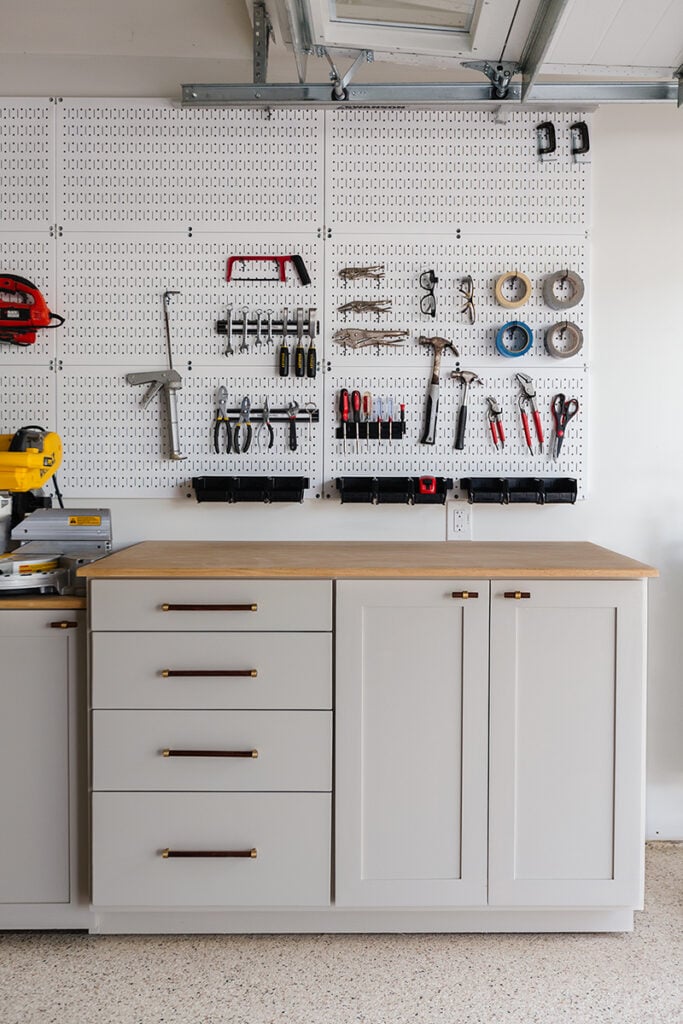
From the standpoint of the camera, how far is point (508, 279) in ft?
8.76

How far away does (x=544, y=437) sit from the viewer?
2.70m

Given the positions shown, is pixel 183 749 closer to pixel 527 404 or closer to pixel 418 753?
pixel 418 753

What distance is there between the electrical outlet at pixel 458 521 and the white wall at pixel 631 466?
3 cm

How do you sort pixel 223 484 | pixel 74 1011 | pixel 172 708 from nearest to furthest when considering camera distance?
pixel 74 1011 < pixel 172 708 < pixel 223 484

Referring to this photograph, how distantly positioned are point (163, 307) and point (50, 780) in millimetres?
1513

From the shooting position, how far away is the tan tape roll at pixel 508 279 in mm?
2646

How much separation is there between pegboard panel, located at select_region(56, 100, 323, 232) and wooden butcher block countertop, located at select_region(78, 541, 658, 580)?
1121 mm

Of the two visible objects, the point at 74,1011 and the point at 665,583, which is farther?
the point at 665,583

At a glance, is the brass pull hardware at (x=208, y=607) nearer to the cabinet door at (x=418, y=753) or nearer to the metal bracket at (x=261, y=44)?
the cabinet door at (x=418, y=753)

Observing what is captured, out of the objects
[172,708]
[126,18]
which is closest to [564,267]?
[126,18]

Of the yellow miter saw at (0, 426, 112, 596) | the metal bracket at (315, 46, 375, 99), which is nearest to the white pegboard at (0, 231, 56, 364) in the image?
the yellow miter saw at (0, 426, 112, 596)

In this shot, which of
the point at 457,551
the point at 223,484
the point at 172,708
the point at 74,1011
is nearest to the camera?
the point at 74,1011

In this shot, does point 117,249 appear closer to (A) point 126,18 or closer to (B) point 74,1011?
(A) point 126,18

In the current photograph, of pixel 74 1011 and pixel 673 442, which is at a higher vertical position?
pixel 673 442
